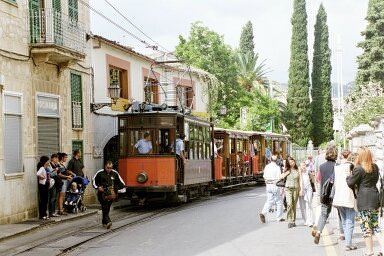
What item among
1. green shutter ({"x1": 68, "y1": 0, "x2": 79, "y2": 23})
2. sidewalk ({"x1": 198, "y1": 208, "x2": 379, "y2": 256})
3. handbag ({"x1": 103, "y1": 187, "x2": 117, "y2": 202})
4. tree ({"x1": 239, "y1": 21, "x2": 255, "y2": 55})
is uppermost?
tree ({"x1": 239, "y1": 21, "x2": 255, "y2": 55})

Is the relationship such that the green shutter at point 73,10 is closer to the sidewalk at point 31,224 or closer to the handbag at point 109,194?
the sidewalk at point 31,224

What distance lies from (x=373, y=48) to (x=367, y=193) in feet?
109

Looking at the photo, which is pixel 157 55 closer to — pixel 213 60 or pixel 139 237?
pixel 213 60

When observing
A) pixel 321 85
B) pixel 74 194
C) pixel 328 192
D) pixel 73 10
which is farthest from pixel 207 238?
pixel 321 85

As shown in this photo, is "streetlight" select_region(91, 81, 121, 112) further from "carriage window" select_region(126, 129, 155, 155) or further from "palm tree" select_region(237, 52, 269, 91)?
"palm tree" select_region(237, 52, 269, 91)

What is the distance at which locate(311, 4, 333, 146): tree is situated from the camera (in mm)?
66500

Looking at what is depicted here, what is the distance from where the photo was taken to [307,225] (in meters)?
15.8

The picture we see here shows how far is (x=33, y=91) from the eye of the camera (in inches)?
736

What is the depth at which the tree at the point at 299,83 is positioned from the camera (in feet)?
216

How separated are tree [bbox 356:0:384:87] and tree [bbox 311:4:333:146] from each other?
2322cm

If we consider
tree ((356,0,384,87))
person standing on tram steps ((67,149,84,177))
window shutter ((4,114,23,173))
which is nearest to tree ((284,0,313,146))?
tree ((356,0,384,87))

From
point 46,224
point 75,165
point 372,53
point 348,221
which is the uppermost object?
point 372,53

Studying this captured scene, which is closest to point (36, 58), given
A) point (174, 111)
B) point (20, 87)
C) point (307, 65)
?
point (20, 87)

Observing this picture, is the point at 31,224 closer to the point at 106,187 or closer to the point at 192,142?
the point at 106,187
